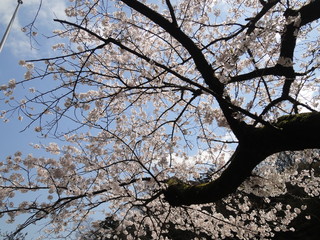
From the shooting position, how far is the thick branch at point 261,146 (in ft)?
7.41

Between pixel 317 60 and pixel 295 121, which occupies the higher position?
pixel 317 60

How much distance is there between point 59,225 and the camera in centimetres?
570

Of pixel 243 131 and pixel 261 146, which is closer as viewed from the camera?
pixel 261 146

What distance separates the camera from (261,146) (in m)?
2.56

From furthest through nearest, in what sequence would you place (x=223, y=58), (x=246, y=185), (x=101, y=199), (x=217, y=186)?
→ (x=101, y=199), (x=246, y=185), (x=217, y=186), (x=223, y=58)

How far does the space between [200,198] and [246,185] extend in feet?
2.64

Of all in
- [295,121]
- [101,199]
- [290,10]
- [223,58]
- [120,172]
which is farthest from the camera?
[120,172]

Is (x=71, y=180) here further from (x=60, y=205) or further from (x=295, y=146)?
(x=295, y=146)

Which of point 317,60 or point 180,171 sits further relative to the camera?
point 180,171

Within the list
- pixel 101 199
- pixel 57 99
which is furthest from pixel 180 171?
pixel 57 99

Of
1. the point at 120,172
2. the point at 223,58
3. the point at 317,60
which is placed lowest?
the point at 223,58

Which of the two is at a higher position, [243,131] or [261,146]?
[243,131]

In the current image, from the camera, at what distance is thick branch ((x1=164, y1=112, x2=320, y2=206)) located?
2.26 metres

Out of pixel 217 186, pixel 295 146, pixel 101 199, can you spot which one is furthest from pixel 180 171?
pixel 295 146
